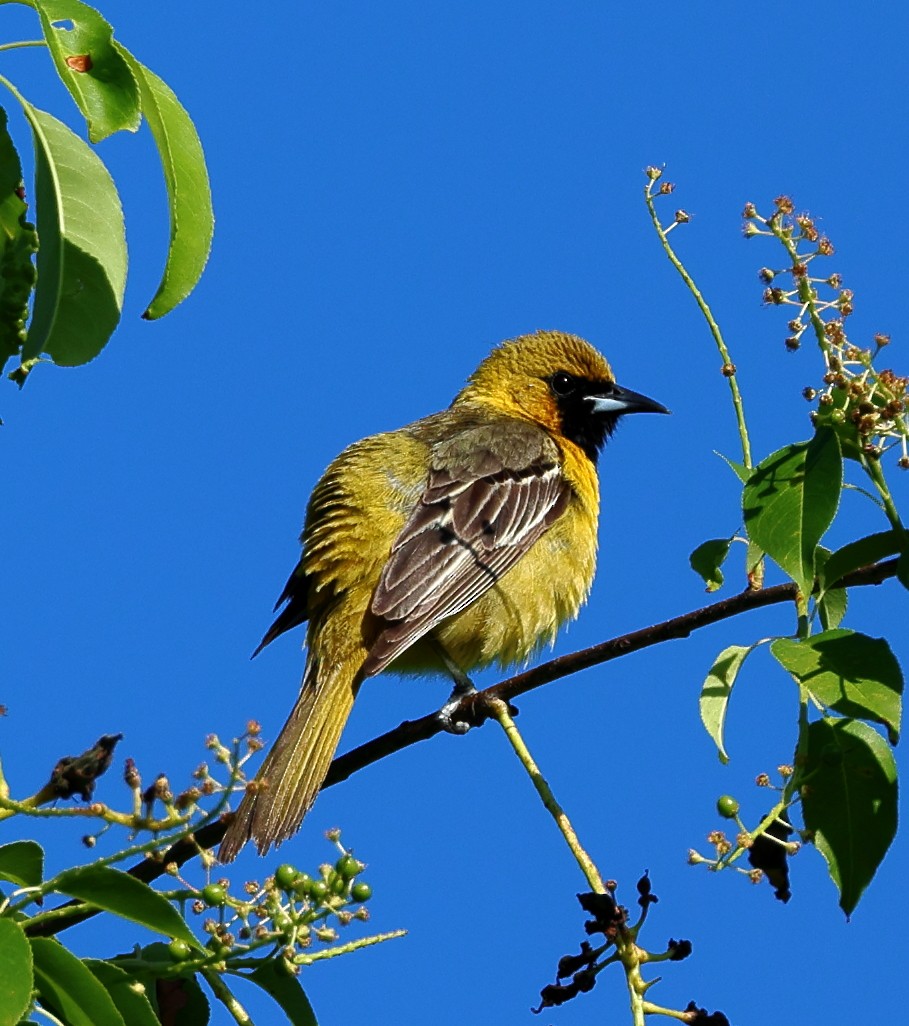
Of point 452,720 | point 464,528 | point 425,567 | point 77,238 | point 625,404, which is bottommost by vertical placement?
point 452,720

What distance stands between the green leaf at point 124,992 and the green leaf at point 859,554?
1.51 meters

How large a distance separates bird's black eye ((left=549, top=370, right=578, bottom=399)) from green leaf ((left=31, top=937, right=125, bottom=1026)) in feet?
16.9

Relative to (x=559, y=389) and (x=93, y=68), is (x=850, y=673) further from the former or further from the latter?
(x=559, y=389)

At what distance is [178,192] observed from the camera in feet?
9.77

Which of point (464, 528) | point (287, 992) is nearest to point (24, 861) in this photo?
point (287, 992)

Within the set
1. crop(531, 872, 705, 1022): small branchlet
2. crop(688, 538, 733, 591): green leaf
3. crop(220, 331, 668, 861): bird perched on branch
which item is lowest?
crop(531, 872, 705, 1022): small branchlet

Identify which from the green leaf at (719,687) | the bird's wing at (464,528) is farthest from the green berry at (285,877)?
the bird's wing at (464,528)

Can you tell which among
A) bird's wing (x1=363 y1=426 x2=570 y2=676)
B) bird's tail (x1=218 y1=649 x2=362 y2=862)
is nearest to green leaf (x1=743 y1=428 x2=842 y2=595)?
bird's tail (x1=218 y1=649 x2=362 y2=862)

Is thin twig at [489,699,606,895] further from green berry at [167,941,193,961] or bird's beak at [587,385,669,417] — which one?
bird's beak at [587,385,669,417]

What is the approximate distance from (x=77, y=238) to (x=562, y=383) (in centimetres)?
459

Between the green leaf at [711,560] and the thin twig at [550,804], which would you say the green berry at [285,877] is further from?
the green leaf at [711,560]

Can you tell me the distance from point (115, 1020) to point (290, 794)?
2136mm

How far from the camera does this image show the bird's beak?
715 cm

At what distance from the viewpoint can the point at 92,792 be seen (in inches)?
91.8
